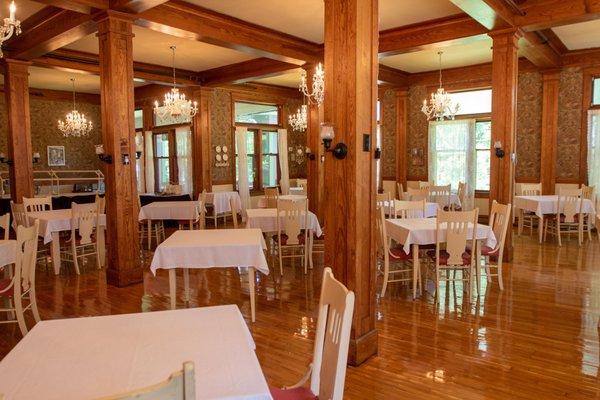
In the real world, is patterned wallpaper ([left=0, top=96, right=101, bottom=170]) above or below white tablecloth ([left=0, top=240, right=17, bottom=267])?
above

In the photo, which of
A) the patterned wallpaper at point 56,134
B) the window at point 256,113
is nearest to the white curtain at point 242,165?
the window at point 256,113

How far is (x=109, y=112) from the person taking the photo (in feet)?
17.7

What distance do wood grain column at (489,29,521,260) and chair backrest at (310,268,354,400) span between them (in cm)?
530

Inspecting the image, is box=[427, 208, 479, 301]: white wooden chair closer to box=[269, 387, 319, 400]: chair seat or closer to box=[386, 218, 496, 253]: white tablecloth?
box=[386, 218, 496, 253]: white tablecloth

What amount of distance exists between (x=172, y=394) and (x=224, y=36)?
6486mm

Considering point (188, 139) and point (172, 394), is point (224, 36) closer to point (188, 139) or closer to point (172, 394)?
point (188, 139)

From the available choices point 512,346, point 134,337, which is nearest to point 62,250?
point 134,337

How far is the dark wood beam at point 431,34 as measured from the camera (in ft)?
22.1

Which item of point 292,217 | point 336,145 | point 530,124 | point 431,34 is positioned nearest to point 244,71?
point 431,34

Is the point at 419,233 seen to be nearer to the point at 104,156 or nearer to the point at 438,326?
the point at 438,326

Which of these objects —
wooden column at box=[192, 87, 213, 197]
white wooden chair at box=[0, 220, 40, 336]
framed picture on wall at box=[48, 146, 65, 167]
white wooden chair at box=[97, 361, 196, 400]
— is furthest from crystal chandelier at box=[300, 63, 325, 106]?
framed picture on wall at box=[48, 146, 65, 167]

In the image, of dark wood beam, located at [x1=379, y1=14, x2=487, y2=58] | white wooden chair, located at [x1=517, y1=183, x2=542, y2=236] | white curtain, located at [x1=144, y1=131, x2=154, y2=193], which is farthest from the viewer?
white curtain, located at [x1=144, y1=131, x2=154, y2=193]

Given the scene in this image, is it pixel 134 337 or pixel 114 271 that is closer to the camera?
pixel 134 337

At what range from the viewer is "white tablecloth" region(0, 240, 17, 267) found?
392cm
